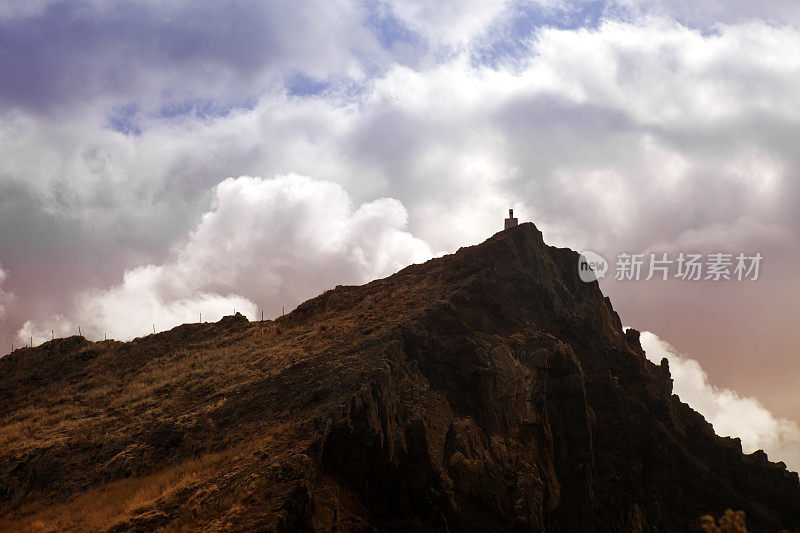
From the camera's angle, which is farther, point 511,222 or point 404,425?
point 511,222

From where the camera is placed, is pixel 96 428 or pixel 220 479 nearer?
pixel 220 479

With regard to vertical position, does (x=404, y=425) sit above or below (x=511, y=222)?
below

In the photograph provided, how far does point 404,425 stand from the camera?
36.3m

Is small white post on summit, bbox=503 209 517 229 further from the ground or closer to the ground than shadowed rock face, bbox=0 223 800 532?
further from the ground

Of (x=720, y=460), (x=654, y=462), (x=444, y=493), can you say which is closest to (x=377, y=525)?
(x=444, y=493)

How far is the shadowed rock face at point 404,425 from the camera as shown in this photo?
31.9 meters

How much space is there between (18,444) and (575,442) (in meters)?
36.0

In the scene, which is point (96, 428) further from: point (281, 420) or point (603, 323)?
point (603, 323)

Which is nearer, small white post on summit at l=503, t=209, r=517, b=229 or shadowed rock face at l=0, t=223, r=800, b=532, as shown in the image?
shadowed rock face at l=0, t=223, r=800, b=532

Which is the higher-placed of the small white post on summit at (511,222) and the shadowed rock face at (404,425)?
the small white post on summit at (511,222)

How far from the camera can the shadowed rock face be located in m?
31.9

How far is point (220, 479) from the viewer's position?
30.4 m

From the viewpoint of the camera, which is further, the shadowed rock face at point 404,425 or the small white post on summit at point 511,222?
the small white post on summit at point 511,222

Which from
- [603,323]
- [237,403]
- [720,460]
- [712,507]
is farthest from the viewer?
[603,323]
